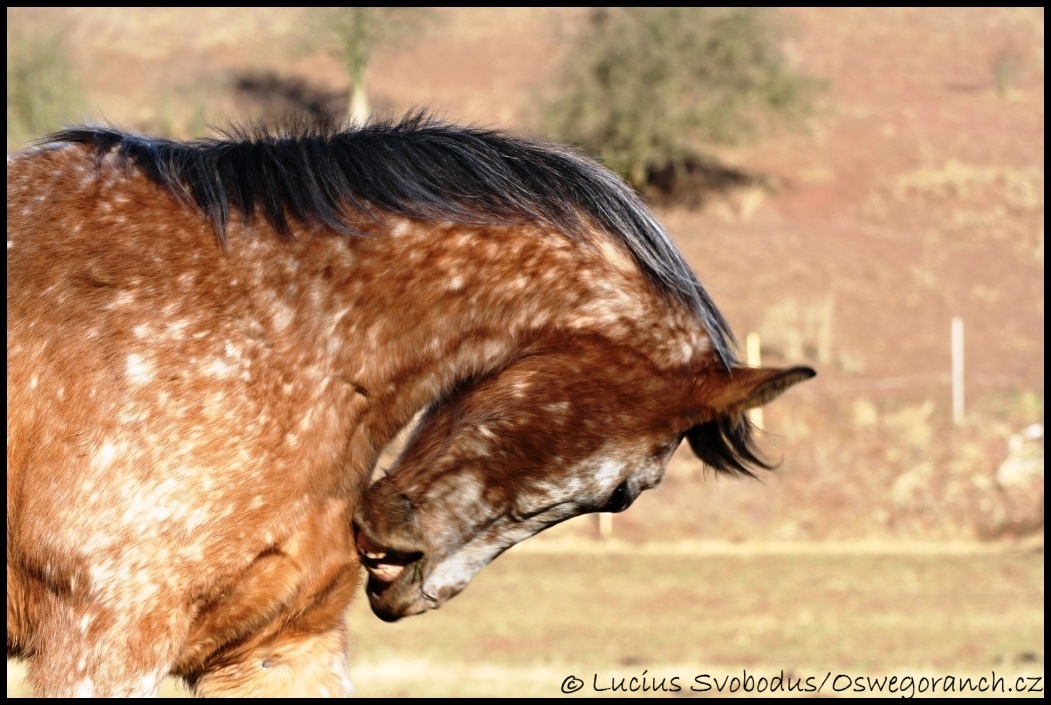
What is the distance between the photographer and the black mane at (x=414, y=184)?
123 inches

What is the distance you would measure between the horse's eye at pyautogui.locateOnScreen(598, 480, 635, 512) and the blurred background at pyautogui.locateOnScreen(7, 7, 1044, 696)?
20.3 inches

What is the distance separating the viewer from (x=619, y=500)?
312cm

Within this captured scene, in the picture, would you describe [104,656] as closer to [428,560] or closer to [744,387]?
[428,560]

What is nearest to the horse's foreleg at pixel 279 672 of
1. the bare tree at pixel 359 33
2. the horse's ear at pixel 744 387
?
the horse's ear at pixel 744 387

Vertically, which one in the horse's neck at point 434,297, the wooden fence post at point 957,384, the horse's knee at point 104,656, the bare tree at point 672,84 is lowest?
the bare tree at point 672,84

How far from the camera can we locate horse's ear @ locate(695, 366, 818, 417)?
288cm

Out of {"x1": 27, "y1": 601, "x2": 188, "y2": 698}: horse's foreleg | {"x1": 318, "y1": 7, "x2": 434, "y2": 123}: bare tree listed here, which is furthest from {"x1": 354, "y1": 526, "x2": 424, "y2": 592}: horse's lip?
{"x1": 318, "y1": 7, "x2": 434, "y2": 123}: bare tree

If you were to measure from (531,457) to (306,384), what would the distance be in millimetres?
627

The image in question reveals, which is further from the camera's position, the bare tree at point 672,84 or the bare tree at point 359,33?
the bare tree at point 359,33

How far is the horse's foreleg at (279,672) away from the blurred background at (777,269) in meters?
1.31

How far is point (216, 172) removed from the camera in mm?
3150

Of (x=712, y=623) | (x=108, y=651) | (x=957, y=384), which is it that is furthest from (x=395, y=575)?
(x=957, y=384)

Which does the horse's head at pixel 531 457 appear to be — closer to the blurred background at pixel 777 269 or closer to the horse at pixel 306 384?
the horse at pixel 306 384

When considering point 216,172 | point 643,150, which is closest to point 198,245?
point 216,172
